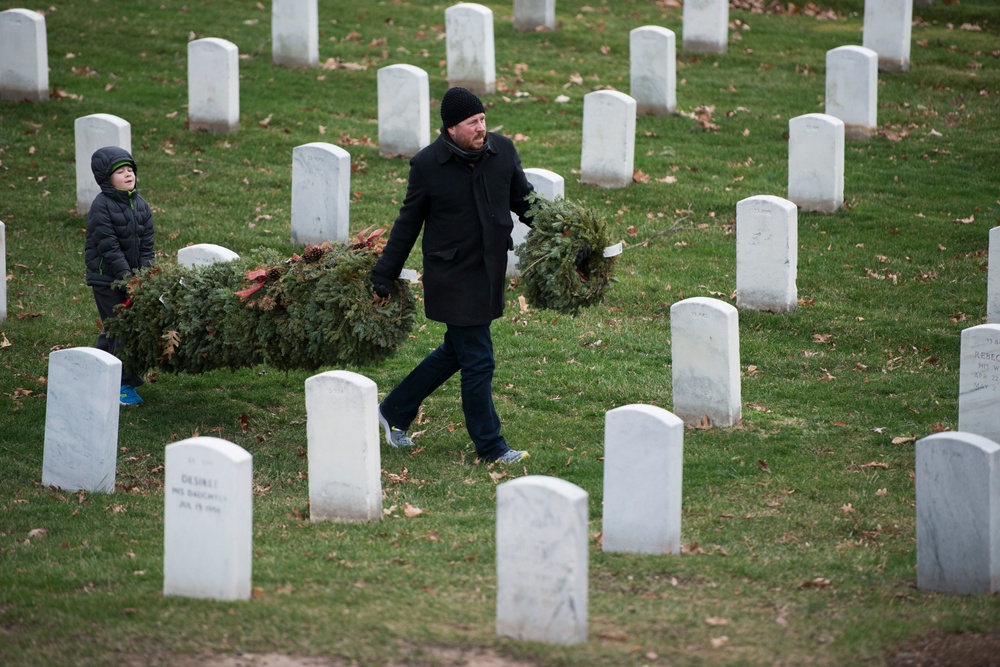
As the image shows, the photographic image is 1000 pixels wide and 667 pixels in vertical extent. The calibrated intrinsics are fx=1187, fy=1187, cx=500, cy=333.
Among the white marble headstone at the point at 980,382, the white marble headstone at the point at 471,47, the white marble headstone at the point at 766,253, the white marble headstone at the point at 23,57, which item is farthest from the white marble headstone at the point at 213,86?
the white marble headstone at the point at 980,382

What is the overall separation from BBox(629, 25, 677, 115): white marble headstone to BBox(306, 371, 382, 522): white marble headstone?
31.6 feet

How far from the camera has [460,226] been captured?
7.16m

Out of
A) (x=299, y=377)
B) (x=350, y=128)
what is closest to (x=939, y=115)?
(x=350, y=128)

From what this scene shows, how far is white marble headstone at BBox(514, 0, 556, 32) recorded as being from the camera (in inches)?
745

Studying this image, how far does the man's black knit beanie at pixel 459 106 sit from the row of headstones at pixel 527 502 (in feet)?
5.57

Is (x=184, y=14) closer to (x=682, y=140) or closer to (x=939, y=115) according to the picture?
(x=682, y=140)

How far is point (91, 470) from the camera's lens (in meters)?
7.16

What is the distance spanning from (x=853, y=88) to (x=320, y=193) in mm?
6827

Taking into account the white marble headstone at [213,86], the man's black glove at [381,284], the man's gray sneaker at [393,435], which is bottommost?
the man's gray sneaker at [393,435]

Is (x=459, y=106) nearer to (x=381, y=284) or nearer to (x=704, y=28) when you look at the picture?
(x=381, y=284)

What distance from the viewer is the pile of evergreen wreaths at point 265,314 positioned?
7547 mm

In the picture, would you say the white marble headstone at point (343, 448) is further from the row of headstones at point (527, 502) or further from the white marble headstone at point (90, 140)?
the white marble headstone at point (90, 140)

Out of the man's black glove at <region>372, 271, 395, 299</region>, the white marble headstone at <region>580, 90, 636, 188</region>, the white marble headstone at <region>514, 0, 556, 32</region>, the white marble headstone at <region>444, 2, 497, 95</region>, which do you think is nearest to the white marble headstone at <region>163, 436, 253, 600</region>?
the man's black glove at <region>372, 271, 395, 299</region>

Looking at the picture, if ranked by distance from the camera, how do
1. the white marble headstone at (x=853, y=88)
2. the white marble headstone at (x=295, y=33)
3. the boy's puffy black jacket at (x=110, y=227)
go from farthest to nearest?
the white marble headstone at (x=295, y=33) < the white marble headstone at (x=853, y=88) < the boy's puffy black jacket at (x=110, y=227)
